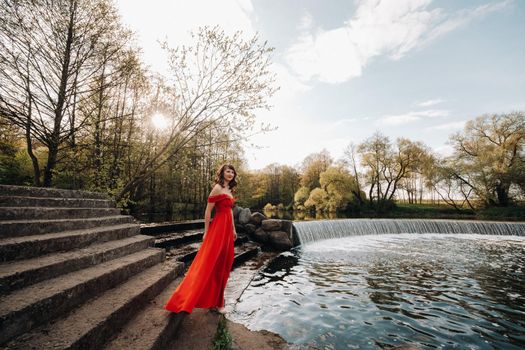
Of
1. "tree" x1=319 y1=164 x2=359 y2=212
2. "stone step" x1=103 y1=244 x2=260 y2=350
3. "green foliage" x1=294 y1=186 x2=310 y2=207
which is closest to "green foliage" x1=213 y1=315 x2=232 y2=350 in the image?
"stone step" x1=103 y1=244 x2=260 y2=350

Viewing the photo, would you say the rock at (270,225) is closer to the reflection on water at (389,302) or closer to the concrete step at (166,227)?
the reflection on water at (389,302)

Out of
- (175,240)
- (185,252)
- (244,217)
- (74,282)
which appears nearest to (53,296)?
(74,282)

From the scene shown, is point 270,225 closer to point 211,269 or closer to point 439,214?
point 211,269

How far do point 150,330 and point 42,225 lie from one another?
7.71ft

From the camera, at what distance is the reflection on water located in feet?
13.8

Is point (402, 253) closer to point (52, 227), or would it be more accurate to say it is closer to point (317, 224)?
point (317, 224)

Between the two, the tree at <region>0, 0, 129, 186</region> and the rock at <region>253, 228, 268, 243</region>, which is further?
the rock at <region>253, 228, 268, 243</region>

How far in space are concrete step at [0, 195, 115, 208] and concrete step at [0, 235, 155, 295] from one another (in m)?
1.23

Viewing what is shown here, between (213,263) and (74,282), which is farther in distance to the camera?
(213,263)

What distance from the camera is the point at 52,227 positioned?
3.71 m

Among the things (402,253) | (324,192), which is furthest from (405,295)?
(324,192)

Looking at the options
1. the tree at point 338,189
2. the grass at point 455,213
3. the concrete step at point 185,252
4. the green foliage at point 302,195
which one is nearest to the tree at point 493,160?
the grass at point 455,213

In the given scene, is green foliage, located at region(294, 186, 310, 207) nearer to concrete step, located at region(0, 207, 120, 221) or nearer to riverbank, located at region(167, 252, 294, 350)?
concrete step, located at region(0, 207, 120, 221)

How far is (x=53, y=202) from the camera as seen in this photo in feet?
14.7
